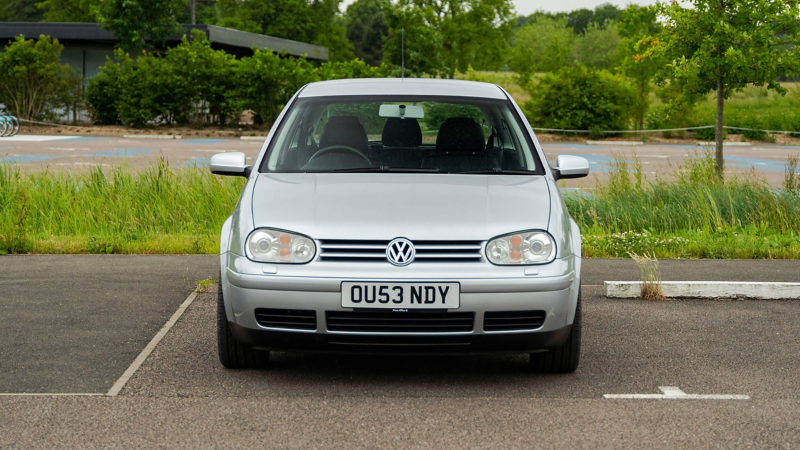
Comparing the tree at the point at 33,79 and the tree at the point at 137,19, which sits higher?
the tree at the point at 137,19

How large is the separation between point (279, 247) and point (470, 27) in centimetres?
5233

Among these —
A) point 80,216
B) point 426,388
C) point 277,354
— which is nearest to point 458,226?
point 426,388

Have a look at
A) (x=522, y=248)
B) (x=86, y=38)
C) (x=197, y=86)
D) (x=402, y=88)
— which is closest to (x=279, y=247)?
(x=522, y=248)

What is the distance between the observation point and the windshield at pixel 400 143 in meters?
5.37

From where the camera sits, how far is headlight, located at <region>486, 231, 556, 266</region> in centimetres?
432

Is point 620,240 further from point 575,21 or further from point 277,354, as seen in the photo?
point 575,21

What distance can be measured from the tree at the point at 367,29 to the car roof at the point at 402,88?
300 feet

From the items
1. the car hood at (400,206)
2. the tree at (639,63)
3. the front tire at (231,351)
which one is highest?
the tree at (639,63)

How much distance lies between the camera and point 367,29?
99938 mm

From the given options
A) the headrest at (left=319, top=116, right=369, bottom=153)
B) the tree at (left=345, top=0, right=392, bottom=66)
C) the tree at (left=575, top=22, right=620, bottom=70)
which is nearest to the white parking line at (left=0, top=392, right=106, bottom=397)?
the headrest at (left=319, top=116, right=369, bottom=153)

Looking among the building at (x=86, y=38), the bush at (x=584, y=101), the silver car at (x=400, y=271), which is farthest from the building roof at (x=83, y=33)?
the silver car at (x=400, y=271)

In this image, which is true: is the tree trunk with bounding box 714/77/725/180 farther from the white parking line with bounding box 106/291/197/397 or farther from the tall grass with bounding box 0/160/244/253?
the white parking line with bounding box 106/291/197/397

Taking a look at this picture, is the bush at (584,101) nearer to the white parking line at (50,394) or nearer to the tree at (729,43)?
the tree at (729,43)

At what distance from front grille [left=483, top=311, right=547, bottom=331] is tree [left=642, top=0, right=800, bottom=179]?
10.2 m
